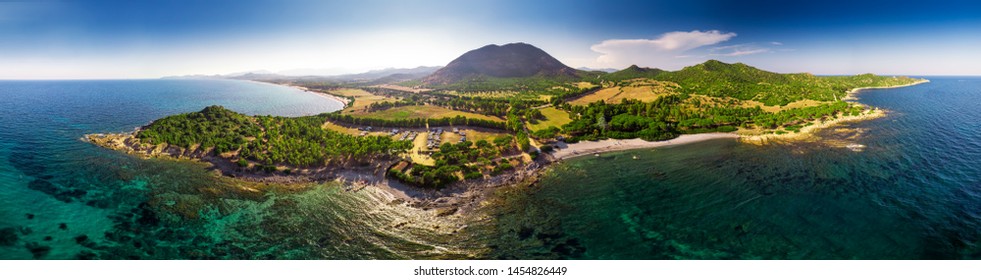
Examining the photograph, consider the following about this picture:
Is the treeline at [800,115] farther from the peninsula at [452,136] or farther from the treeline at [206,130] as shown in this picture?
the treeline at [206,130]

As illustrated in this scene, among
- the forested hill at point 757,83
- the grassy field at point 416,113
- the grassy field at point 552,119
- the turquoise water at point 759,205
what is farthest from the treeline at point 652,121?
the grassy field at point 416,113

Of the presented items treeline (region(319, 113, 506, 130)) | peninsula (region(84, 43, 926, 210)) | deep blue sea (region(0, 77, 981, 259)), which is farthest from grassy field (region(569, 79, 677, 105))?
deep blue sea (region(0, 77, 981, 259))

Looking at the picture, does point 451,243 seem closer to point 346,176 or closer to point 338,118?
point 346,176

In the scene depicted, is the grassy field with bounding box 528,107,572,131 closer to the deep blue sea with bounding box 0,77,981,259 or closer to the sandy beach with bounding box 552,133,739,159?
the sandy beach with bounding box 552,133,739,159

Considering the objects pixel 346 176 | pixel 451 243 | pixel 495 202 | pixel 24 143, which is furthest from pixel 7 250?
pixel 24 143

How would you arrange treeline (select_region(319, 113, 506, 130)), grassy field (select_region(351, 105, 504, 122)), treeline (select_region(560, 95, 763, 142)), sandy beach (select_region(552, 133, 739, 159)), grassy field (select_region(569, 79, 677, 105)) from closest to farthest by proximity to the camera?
sandy beach (select_region(552, 133, 739, 159)) → treeline (select_region(560, 95, 763, 142)) → treeline (select_region(319, 113, 506, 130)) → grassy field (select_region(351, 105, 504, 122)) → grassy field (select_region(569, 79, 677, 105))

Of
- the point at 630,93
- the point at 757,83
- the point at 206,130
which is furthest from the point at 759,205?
the point at 757,83
